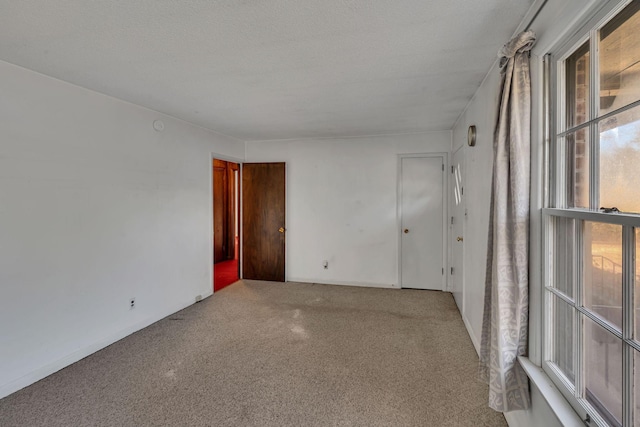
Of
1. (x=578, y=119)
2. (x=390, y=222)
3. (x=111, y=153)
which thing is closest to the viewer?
(x=578, y=119)

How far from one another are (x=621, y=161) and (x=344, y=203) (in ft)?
12.0

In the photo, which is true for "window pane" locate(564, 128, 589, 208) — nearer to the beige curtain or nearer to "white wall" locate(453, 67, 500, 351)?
the beige curtain

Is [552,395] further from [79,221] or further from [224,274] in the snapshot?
[224,274]

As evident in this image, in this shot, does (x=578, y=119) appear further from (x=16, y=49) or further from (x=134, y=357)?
(x=134, y=357)

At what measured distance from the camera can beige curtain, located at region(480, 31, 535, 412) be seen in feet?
4.53

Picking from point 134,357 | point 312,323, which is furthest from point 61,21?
point 312,323

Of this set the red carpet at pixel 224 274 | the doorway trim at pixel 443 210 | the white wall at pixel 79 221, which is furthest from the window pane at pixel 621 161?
the red carpet at pixel 224 274

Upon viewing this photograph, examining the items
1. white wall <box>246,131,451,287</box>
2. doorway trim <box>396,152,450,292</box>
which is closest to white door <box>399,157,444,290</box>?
doorway trim <box>396,152,450,292</box>

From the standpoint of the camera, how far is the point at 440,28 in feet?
5.27

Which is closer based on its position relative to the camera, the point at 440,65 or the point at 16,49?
the point at 16,49

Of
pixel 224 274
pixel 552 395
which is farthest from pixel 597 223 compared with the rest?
pixel 224 274

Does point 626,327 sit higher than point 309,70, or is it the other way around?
point 309,70

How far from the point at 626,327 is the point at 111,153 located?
3.58 m

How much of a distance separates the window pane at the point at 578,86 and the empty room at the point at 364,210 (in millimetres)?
13
